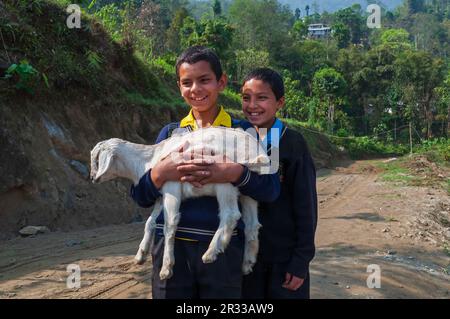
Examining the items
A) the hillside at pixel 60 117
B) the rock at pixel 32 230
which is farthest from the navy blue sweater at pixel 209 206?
the hillside at pixel 60 117

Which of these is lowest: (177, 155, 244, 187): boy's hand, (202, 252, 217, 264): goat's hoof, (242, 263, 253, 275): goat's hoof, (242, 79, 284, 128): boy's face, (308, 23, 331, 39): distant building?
(242, 263, 253, 275): goat's hoof

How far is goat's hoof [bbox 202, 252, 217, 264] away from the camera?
6.72 feet

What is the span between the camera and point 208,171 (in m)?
2.09

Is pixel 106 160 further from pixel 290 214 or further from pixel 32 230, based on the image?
pixel 32 230

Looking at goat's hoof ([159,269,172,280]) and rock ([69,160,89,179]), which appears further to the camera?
rock ([69,160,89,179])

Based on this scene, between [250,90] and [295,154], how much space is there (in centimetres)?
42

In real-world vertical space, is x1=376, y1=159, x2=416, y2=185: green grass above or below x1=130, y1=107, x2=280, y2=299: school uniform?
below

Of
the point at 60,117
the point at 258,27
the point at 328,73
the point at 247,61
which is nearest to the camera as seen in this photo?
the point at 60,117

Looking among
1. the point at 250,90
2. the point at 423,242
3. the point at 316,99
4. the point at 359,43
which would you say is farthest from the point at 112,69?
the point at 359,43

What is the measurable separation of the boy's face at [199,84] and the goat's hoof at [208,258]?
27.8 inches

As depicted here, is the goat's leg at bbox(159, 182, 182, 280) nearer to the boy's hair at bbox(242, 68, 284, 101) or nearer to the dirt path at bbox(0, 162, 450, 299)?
the boy's hair at bbox(242, 68, 284, 101)

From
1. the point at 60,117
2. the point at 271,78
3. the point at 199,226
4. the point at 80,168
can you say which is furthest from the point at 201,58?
the point at 60,117

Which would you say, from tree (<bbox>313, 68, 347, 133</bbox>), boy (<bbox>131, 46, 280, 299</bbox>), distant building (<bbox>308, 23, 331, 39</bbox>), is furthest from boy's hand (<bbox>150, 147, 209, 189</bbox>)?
distant building (<bbox>308, 23, 331, 39</bbox>)

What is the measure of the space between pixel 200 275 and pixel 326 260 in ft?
14.4
